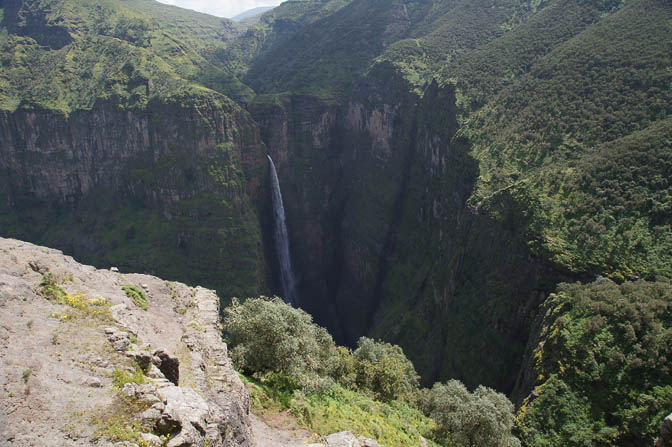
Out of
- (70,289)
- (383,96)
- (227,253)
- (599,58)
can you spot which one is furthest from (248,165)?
(70,289)

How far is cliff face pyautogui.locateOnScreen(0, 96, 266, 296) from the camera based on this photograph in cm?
7050

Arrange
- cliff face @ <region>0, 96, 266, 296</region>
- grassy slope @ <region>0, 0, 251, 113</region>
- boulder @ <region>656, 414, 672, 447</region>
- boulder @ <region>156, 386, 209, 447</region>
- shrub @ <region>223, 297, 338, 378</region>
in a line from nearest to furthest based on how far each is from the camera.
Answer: boulder @ <region>156, 386, 209, 447</region> < boulder @ <region>656, 414, 672, 447</region> < shrub @ <region>223, 297, 338, 378</region> < cliff face @ <region>0, 96, 266, 296</region> < grassy slope @ <region>0, 0, 251, 113</region>

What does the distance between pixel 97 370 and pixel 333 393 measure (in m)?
12.7

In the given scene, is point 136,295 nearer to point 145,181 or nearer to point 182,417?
point 182,417

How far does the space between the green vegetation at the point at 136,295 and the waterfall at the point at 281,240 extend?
5622cm

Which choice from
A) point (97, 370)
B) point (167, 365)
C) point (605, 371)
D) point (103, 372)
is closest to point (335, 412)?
point (167, 365)

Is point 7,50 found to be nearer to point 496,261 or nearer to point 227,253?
point 227,253

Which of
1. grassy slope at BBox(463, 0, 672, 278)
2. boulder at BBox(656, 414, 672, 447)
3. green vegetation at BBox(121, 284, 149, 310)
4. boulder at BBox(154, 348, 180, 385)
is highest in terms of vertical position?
grassy slope at BBox(463, 0, 672, 278)

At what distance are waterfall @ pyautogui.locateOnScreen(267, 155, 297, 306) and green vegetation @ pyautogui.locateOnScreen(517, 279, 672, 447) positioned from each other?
54881 millimetres

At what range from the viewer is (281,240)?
8250 cm

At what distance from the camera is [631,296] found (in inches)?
1108

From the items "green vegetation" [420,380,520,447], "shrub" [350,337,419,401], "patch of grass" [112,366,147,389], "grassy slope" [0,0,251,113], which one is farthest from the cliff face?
"patch of grass" [112,366,147,389]

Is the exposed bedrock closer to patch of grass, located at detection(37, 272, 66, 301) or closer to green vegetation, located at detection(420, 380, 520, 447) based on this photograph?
green vegetation, located at detection(420, 380, 520, 447)

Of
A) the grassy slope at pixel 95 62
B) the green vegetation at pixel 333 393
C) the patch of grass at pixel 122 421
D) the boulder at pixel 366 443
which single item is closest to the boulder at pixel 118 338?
the patch of grass at pixel 122 421
